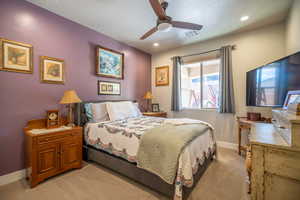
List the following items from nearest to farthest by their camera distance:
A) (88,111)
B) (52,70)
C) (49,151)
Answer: (49,151) < (52,70) < (88,111)

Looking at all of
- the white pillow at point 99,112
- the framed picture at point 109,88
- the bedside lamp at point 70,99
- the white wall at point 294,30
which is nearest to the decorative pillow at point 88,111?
the white pillow at point 99,112

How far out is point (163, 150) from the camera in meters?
1.51

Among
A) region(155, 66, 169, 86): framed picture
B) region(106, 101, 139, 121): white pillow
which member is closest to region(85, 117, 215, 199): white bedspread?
region(106, 101, 139, 121): white pillow

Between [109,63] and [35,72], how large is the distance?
155cm

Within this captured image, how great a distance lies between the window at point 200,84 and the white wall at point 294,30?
1.35 metres

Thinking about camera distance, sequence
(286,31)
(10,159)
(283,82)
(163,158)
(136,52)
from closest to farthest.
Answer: (163,158) → (283,82) → (10,159) → (286,31) → (136,52)

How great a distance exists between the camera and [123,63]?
12.1ft

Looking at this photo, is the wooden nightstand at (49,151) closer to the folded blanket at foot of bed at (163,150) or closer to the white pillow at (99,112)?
the white pillow at (99,112)

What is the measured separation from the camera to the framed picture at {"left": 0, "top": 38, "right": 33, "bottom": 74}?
1.91 metres

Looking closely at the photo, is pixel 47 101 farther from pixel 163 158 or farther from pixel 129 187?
pixel 163 158

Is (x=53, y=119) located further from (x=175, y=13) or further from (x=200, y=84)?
(x=200, y=84)

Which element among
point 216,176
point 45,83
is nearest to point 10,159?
point 45,83

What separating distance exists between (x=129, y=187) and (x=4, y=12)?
313 centimetres

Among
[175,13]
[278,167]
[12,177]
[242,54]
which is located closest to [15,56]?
[12,177]
